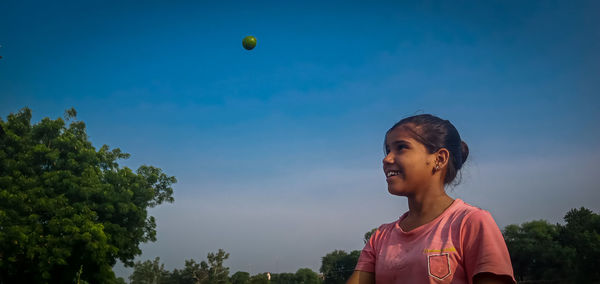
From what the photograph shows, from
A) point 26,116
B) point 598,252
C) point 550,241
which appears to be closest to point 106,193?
point 26,116

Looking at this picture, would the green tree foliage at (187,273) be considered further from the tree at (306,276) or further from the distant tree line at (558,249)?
the tree at (306,276)

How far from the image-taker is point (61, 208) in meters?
18.0

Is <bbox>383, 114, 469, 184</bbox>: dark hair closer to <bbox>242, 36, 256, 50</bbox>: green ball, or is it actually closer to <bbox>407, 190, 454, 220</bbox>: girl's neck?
<bbox>407, 190, 454, 220</bbox>: girl's neck

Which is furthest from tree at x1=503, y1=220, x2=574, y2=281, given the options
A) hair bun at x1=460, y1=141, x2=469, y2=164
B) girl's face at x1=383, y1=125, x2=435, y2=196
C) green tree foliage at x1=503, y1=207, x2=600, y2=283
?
girl's face at x1=383, y1=125, x2=435, y2=196

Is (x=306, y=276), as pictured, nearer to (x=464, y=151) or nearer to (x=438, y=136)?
(x=464, y=151)

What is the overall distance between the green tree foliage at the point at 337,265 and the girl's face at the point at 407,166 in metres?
73.5

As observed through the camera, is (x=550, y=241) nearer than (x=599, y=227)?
No

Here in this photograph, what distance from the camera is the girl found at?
1.63m

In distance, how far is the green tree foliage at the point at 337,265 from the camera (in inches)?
2876

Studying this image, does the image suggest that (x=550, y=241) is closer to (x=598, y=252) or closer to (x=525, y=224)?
(x=525, y=224)

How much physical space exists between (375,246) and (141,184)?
889 inches

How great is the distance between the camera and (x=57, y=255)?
1695 cm

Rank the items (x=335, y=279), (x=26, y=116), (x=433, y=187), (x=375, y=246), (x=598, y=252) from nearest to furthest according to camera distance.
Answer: (x=433, y=187) → (x=375, y=246) → (x=26, y=116) → (x=598, y=252) → (x=335, y=279)

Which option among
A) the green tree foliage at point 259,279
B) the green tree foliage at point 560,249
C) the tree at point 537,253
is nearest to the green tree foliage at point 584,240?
the green tree foliage at point 560,249
